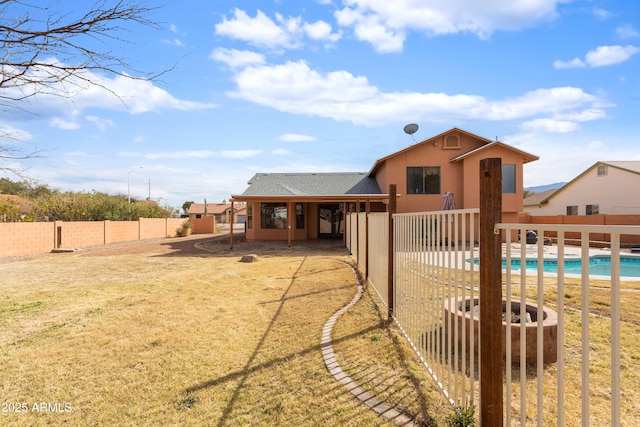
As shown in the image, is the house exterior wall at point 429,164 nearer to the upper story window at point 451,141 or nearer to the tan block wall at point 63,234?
the upper story window at point 451,141

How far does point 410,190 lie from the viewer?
19.7 meters

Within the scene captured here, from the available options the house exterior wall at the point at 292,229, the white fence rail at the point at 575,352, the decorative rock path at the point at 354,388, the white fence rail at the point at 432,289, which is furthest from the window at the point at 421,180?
the decorative rock path at the point at 354,388

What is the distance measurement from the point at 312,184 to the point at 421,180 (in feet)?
25.3

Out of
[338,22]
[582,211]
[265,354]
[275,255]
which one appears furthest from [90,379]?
[582,211]

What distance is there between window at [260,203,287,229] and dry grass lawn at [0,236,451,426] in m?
12.0

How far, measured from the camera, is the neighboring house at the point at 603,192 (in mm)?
23578

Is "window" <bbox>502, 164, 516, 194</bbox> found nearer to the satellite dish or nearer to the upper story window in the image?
the upper story window

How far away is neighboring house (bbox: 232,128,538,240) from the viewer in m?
18.5

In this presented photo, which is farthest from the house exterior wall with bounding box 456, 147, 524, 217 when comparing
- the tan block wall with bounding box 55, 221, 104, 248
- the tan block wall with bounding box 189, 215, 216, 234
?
the tan block wall with bounding box 189, 215, 216, 234

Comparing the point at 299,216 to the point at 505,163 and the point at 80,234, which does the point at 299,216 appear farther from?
the point at 80,234

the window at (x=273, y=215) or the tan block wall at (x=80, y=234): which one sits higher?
the window at (x=273, y=215)

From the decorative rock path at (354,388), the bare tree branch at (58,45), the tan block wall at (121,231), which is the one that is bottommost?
the decorative rock path at (354,388)

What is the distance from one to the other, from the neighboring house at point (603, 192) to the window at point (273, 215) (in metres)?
25.2

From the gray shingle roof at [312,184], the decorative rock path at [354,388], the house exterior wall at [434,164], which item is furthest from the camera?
the gray shingle roof at [312,184]
